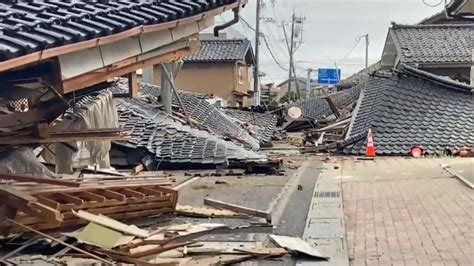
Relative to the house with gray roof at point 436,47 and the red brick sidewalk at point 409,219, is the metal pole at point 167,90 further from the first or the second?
the house with gray roof at point 436,47

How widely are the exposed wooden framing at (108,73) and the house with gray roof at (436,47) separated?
20256 millimetres

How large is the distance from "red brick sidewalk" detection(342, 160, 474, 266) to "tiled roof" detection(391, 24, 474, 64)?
47.2 feet

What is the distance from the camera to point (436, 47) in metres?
30.0

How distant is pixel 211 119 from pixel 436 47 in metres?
10.8

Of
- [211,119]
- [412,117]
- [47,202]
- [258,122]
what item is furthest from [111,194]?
[258,122]

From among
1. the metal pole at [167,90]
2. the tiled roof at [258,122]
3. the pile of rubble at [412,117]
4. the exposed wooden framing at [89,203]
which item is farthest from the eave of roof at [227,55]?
the exposed wooden framing at [89,203]

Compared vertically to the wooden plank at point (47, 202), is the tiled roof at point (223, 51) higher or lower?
higher

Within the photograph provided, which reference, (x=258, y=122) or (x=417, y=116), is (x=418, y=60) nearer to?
(x=417, y=116)

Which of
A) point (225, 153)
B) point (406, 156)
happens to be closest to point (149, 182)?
point (225, 153)

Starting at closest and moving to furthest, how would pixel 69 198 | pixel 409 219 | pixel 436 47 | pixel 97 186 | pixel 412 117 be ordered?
pixel 69 198
pixel 97 186
pixel 409 219
pixel 412 117
pixel 436 47

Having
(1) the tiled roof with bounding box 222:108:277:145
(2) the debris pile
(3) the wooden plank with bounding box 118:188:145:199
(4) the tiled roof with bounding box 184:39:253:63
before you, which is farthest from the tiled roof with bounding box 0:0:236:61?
(4) the tiled roof with bounding box 184:39:253:63

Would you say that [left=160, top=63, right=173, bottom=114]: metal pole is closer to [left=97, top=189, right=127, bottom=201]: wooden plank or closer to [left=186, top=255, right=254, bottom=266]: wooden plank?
[left=97, top=189, right=127, bottom=201]: wooden plank

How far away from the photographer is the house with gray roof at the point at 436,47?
28.9m

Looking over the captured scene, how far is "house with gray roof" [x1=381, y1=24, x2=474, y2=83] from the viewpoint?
94.9 ft
